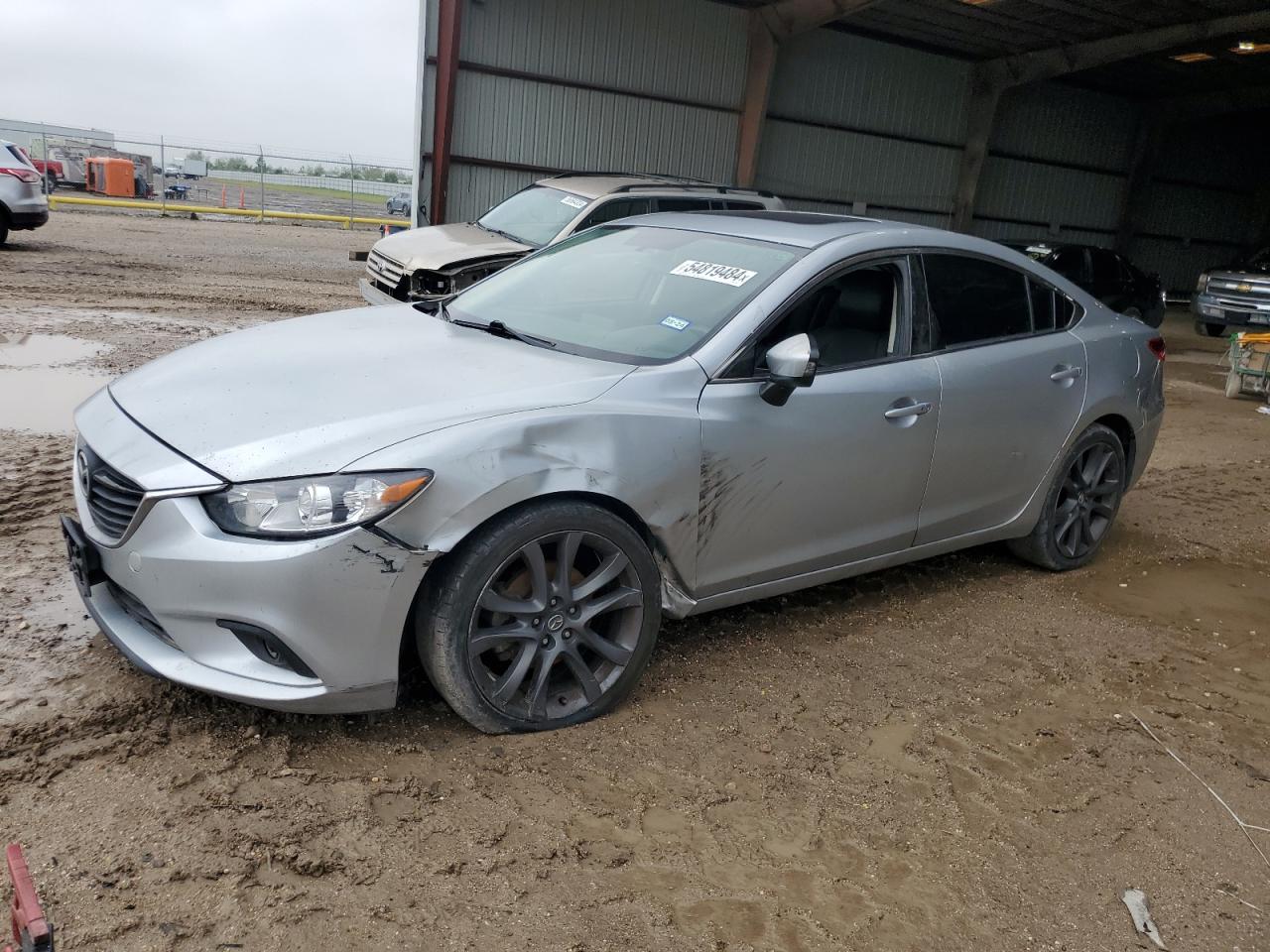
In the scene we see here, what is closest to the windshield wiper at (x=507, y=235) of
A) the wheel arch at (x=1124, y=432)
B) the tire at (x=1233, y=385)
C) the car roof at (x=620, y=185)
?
the car roof at (x=620, y=185)

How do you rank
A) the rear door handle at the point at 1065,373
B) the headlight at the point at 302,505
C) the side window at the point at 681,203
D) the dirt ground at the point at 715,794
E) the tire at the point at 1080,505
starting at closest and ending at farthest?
the dirt ground at the point at 715,794 → the headlight at the point at 302,505 → the rear door handle at the point at 1065,373 → the tire at the point at 1080,505 → the side window at the point at 681,203

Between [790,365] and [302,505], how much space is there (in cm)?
158

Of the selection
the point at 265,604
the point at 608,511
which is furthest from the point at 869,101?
the point at 265,604

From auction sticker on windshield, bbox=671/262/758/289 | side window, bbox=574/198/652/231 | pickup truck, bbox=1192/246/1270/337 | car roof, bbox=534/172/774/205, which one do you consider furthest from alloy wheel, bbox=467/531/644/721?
pickup truck, bbox=1192/246/1270/337

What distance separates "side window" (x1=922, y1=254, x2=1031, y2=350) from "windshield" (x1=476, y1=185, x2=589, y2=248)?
6.11 meters

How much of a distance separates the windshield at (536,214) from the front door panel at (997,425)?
627 centimetres

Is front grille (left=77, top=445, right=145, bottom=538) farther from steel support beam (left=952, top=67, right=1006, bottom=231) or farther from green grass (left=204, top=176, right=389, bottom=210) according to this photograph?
green grass (left=204, top=176, right=389, bottom=210)

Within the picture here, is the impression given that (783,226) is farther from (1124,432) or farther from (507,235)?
(507,235)

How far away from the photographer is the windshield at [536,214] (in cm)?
1037

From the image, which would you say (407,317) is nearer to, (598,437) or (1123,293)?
(598,437)

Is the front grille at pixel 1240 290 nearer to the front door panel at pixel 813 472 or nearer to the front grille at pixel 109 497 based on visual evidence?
the front door panel at pixel 813 472

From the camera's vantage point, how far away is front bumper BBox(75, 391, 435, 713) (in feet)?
8.97

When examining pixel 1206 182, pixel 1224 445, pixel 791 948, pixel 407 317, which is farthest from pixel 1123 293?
pixel 791 948

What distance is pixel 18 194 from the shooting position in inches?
576
